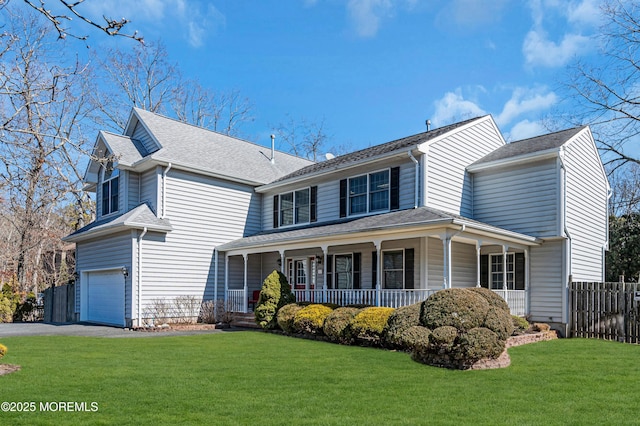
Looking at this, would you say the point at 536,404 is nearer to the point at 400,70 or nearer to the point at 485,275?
the point at 485,275

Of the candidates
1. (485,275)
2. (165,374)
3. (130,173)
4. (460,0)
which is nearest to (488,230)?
(485,275)

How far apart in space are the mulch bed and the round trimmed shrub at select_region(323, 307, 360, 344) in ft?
23.6

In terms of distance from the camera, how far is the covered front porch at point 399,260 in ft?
45.9

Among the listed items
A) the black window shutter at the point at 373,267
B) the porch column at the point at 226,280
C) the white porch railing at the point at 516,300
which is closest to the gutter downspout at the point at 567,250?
the white porch railing at the point at 516,300

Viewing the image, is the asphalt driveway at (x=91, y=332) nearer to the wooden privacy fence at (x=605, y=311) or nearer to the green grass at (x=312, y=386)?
the green grass at (x=312, y=386)

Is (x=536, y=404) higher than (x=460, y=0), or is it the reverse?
(x=460, y=0)

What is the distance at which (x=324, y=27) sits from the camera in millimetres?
17078

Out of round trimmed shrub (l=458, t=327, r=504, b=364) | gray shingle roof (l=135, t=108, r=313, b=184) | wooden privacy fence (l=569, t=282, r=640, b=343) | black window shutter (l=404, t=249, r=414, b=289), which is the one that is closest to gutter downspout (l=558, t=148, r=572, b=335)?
wooden privacy fence (l=569, t=282, r=640, b=343)

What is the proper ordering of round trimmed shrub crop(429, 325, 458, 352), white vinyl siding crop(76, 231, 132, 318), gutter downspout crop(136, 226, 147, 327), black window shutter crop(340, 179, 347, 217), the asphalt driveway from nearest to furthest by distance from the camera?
round trimmed shrub crop(429, 325, 458, 352) → the asphalt driveway → gutter downspout crop(136, 226, 147, 327) → white vinyl siding crop(76, 231, 132, 318) → black window shutter crop(340, 179, 347, 217)

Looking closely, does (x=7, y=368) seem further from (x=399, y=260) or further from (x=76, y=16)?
(x=399, y=260)

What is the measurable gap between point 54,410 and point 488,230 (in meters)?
11.6

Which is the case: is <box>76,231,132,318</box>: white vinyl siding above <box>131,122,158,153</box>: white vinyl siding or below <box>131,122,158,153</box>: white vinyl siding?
below

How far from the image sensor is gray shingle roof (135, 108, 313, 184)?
63.0 feet

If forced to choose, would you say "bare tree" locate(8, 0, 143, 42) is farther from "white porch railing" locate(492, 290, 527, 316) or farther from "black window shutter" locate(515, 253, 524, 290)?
"black window shutter" locate(515, 253, 524, 290)
